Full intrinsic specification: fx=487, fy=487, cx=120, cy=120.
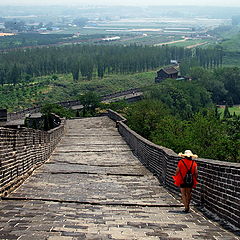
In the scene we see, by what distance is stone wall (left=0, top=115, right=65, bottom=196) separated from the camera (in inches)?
412

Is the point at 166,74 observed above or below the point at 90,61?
above

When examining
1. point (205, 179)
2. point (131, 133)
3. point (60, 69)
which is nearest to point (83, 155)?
point (131, 133)

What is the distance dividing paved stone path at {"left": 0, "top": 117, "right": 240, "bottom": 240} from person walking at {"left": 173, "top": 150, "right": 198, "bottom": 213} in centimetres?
33

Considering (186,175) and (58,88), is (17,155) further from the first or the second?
(58,88)

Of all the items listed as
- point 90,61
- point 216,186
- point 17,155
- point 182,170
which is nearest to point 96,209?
point 182,170

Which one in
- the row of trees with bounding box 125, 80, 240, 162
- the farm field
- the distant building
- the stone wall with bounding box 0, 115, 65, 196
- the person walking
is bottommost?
the farm field

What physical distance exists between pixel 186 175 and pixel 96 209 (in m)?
1.75

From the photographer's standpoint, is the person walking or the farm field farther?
the farm field

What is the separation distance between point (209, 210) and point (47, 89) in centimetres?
8182

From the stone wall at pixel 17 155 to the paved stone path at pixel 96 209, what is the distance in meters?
0.29

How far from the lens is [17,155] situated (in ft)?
39.4

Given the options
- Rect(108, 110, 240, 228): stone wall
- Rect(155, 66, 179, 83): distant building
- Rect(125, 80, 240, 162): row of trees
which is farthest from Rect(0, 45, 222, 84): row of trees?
Rect(108, 110, 240, 228): stone wall

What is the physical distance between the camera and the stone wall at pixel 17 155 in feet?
34.3

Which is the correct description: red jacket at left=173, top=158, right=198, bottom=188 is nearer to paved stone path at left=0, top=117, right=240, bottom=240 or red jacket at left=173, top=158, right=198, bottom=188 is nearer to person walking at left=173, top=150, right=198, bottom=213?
person walking at left=173, top=150, right=198, bottom=213
